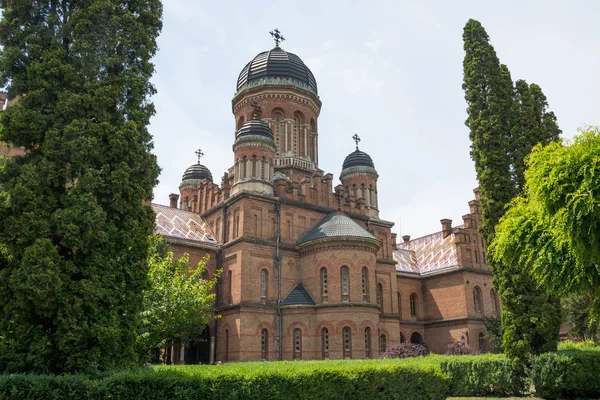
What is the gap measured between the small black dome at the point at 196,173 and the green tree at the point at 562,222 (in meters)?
36.5

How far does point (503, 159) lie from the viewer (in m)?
23.1

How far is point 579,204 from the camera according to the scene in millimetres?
14273

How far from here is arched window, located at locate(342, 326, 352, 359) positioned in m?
30.2

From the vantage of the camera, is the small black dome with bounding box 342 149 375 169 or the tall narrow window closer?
the tall narrow window

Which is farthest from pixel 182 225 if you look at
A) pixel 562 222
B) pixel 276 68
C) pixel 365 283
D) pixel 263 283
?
pixel 562 222

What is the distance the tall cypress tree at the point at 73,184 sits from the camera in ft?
41.9

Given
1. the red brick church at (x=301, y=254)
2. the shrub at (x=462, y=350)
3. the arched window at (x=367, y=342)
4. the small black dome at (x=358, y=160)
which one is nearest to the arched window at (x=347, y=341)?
the red brick church at (x=301, y=254)

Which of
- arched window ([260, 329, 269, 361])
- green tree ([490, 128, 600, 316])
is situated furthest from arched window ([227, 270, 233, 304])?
green tree ([490, 128, 600, 316])

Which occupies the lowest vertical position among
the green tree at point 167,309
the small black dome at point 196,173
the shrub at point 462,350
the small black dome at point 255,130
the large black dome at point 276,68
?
the shrub at point 462,350

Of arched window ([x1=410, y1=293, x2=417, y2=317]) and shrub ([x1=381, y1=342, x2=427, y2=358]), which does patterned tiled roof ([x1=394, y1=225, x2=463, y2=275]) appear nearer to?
arched window ([x1=410, y1=293, x2=417, y2=317])

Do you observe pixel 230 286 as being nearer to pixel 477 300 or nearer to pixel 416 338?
pixel 416 338

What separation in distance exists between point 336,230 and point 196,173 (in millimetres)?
22255

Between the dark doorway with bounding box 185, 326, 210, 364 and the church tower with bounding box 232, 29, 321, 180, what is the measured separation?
14119 mm

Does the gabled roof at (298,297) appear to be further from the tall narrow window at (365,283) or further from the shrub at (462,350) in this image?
the shrub at (462,350)
